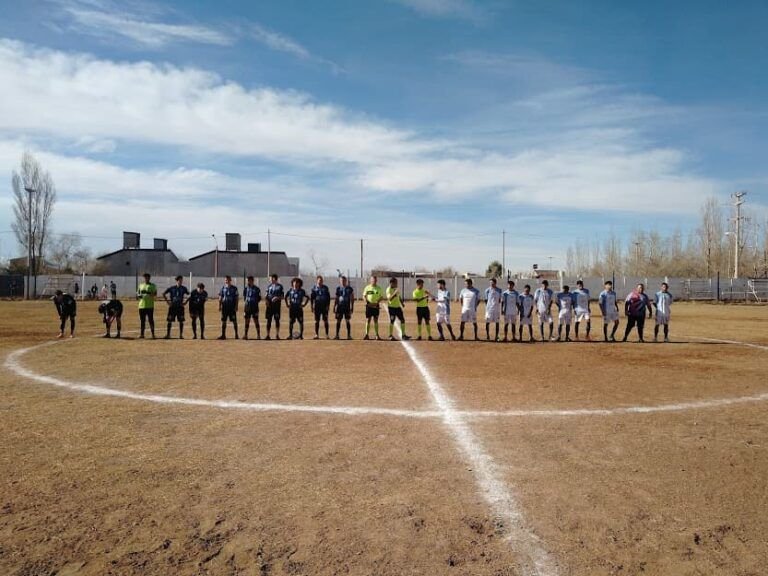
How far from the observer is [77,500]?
4.11 meters

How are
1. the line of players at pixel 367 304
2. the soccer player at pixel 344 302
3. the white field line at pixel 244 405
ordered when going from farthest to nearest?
the soccer player at pixel 344 302 < the line of players at pixel 367 304 < the white field line at pixel 244 405

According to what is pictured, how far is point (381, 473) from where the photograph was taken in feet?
15.6

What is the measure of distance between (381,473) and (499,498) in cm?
109

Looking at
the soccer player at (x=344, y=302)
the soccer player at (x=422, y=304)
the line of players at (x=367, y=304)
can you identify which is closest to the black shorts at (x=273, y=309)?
the line of players at (x=367, y=304)

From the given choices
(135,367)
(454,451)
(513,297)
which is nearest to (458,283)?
(513,297)

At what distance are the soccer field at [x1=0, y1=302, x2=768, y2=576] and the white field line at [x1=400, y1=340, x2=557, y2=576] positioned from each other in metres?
0.02

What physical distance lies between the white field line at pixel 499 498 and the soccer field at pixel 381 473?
0.7 inches

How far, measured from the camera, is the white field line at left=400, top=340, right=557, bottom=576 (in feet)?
10.7

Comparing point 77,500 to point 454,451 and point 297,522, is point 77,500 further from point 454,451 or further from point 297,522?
point 454,451

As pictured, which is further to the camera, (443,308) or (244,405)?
(443,308)

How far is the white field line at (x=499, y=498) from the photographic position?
3.26m

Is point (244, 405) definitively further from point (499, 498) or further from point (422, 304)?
point (422, 304)

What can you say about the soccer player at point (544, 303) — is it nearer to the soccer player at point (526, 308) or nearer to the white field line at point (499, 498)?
the soccer player at point (526, 308)

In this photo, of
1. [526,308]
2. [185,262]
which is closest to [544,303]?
[526,308]
